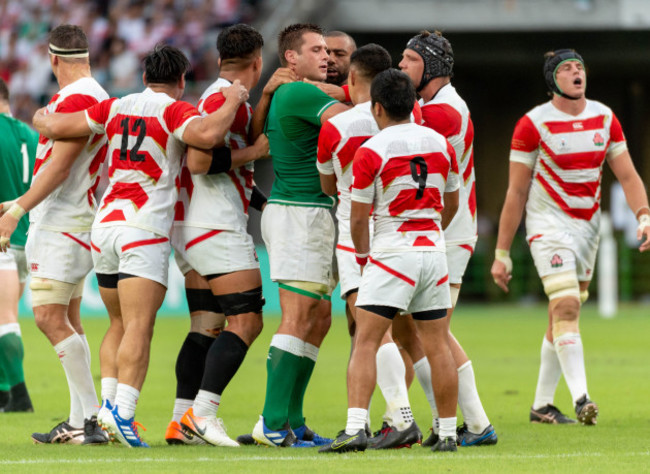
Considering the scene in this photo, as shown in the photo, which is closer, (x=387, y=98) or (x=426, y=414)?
(x=387, y=98)

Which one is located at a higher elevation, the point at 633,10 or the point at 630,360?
the point at 633,10

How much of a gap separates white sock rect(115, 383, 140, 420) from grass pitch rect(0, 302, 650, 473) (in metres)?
0.22

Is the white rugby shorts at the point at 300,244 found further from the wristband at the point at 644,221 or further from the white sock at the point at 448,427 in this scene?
the wristband at the point at 644,221

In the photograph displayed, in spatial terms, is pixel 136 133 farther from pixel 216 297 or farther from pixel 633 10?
pixel 633 10

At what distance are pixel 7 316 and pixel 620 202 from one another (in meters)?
21.9

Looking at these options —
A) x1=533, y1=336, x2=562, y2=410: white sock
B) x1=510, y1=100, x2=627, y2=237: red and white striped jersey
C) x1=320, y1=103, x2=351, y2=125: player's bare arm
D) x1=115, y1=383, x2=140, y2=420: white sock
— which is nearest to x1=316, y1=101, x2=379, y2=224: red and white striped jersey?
x1=320, y1=103, x2=351, y2=125: player's bare arm

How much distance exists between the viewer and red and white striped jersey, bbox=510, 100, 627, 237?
30.0 ft

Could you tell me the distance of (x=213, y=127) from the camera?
7238 millimetres

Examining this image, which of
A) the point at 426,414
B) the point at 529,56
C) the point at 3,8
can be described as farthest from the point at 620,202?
the point at 426,414

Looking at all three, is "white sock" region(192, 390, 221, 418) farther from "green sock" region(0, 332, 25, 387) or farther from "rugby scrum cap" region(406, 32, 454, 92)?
"green sock" region(0, 332, 25, 387)

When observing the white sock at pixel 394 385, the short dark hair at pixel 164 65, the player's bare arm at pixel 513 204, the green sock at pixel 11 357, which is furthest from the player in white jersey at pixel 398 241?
the green sock at pixel 11 357

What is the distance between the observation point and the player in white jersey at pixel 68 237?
7.82 metres

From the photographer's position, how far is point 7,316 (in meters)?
9.87

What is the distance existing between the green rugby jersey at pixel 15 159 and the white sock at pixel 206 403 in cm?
344
